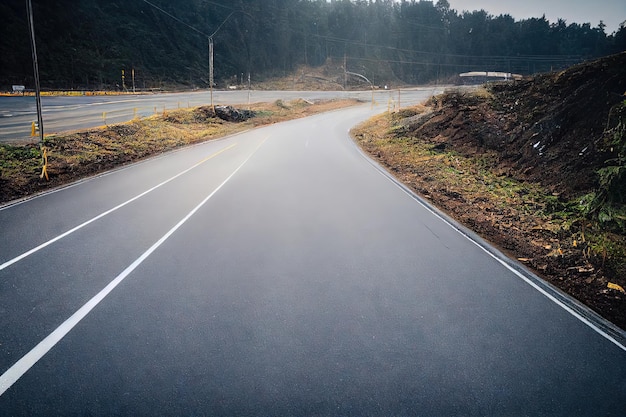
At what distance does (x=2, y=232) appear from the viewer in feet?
27.0

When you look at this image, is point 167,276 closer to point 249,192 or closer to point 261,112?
point 249,192

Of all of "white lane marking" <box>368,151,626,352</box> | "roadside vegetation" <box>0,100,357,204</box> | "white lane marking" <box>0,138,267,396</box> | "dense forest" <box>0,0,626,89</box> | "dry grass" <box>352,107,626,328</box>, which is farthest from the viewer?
"dense forest" <box>0,0,626,89</box>

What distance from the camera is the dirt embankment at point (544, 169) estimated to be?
24.1 feet

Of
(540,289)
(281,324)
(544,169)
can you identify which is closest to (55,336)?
(281,324)

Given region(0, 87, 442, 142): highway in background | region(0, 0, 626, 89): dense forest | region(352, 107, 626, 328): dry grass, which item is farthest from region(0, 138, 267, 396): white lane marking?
region(0, 0, 626, 89): dense forest

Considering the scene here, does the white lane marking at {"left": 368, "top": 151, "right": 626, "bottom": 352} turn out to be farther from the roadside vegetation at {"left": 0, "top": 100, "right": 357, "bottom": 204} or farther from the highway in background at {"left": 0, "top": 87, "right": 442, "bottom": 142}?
the highway in background at {"left": 0, "top": 87, "right": 442, "bottom": 142}

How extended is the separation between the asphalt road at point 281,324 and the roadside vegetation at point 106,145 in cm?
486

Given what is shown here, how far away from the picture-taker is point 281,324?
489cm

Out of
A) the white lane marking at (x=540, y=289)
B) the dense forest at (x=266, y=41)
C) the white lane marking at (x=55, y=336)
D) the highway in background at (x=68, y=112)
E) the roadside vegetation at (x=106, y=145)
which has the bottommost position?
the white lane marking at (x=55, y=336)

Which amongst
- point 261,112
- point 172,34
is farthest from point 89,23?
point 261,112

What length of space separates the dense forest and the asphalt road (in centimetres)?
3812

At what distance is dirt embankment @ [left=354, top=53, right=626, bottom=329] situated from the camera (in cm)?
736

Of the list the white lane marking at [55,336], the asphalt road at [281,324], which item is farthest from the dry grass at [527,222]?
the white lane marking at [55,336]

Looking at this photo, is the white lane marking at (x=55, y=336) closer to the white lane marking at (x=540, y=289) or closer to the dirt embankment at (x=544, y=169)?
the white lane marking at (x=540, y=289)
